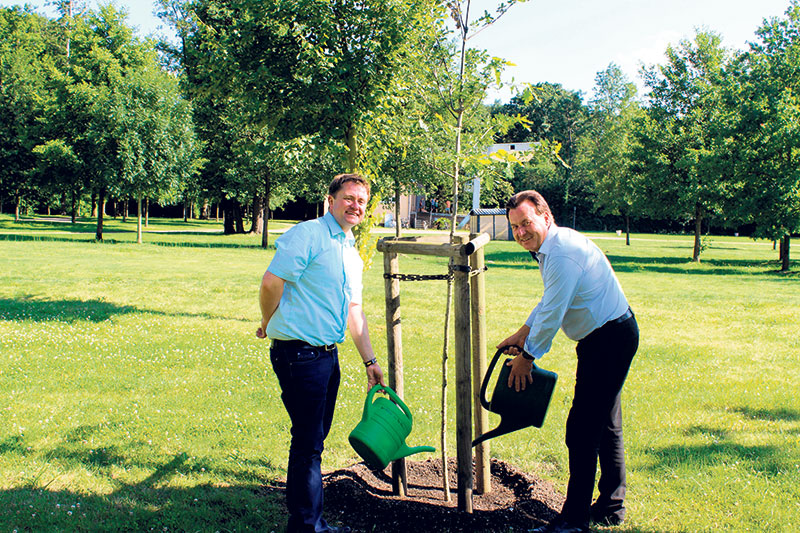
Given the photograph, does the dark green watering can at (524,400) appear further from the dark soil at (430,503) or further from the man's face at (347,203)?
the man's face at (347,203)

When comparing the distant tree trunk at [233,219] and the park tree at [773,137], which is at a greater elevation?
the park tree at [773,137]

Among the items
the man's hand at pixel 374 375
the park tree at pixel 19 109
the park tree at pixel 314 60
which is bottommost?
the man's hand at pixel 374 375

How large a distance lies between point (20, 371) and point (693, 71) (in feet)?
96.5

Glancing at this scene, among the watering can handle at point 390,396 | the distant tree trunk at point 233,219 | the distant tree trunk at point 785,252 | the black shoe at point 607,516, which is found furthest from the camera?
the distant tree trunk at point 233,219

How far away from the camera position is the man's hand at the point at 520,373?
3.36 meters

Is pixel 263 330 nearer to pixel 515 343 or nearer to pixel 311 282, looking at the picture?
pixel 311 282

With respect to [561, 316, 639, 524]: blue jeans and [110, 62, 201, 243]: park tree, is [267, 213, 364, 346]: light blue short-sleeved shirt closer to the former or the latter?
[561, 316, 639, 524]: blue jeans

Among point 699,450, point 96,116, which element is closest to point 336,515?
point 699,450

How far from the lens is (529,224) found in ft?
11.1

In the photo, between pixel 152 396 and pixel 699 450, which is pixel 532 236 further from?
pixel 152 396

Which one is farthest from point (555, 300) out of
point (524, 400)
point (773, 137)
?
point (773, 137)

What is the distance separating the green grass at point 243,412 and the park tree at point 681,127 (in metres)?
14.6

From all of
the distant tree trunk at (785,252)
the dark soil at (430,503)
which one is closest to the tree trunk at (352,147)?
the dark soil at (430,503)

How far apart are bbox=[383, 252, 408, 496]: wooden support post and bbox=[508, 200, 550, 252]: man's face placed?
34.0 inches
